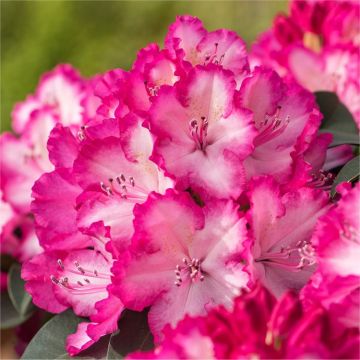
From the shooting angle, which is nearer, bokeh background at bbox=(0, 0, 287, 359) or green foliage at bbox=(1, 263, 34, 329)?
green foliage at bbox=(1, 263, 34, 329)

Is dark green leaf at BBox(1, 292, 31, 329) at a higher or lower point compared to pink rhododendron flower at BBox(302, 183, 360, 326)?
lower

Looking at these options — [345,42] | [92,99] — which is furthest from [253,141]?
[345,42]

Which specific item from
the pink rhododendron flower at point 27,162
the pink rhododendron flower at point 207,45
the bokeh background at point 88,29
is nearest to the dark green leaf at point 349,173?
the pink rhododendron flower at point 207,45

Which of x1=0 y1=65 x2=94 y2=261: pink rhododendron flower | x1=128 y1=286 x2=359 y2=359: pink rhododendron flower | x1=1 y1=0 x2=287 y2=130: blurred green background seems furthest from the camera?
x1=1 y1=0 x2=287 y2=130: blurred green background

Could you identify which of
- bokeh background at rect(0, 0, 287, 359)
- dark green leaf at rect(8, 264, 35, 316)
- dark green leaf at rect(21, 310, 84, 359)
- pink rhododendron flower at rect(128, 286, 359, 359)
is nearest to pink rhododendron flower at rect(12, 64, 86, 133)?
dark green leaf at rect(8, 264, 35, 316)

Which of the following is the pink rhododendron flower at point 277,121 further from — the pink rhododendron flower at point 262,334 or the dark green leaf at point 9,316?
Answer: the dark green leaf at point 9,316

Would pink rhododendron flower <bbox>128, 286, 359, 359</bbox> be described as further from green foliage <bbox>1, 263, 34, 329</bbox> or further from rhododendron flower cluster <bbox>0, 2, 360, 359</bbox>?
green foliage <bbox>1, 263, 34, 329</bbox>
